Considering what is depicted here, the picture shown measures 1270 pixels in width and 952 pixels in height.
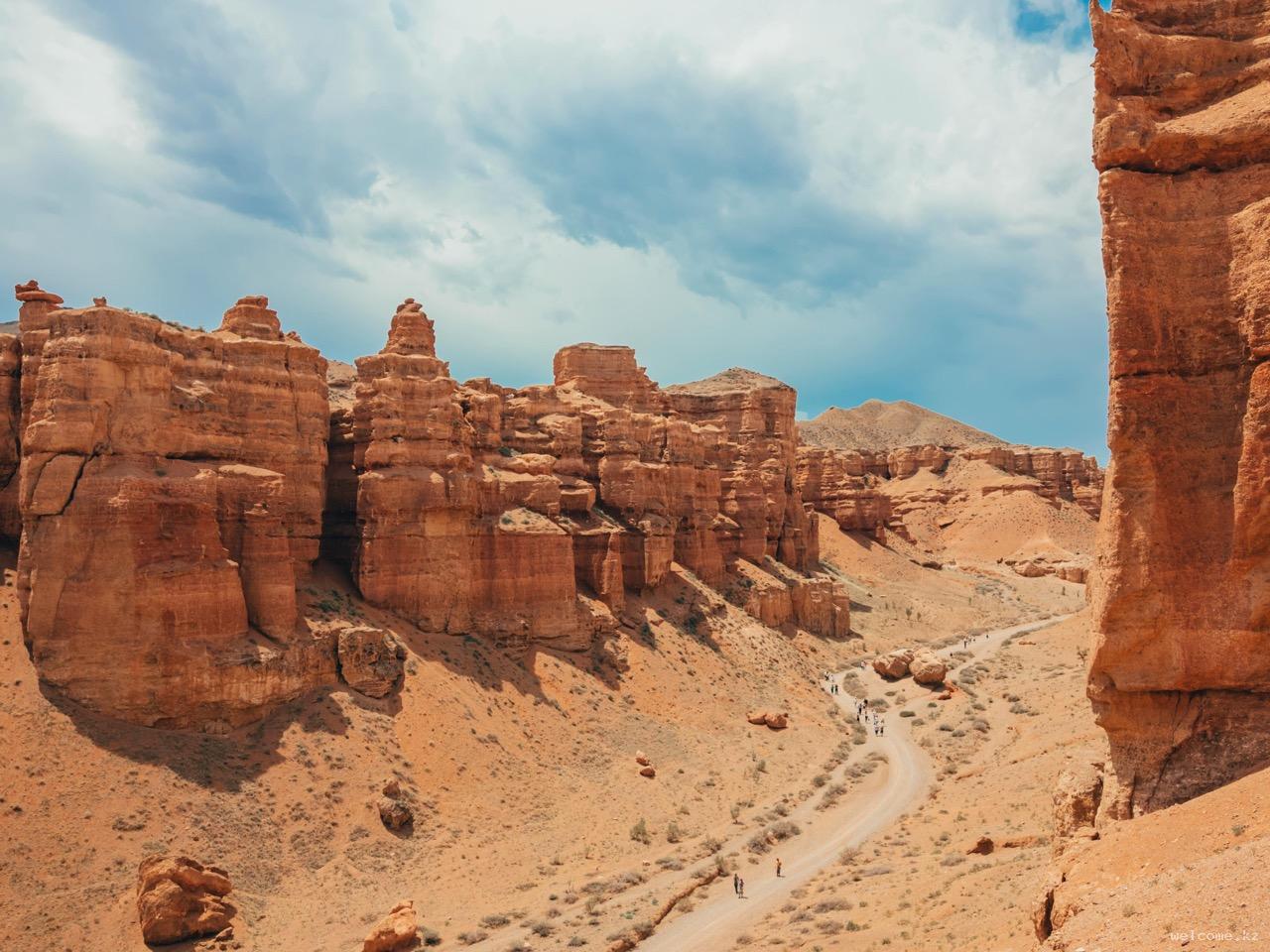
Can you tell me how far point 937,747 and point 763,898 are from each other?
58.3ft

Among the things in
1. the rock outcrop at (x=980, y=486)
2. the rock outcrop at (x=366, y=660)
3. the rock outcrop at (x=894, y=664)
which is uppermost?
the rock outcrop at (x=980, y=486)

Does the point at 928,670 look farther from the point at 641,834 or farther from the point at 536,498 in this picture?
the point at 641,834

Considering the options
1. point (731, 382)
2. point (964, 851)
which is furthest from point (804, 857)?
point (731, 382)

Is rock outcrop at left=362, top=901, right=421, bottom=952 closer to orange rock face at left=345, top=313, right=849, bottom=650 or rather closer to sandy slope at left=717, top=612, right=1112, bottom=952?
sandy slope at left=717, top=612, right=1112, bottom=952

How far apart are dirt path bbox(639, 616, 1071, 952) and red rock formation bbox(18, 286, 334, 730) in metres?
15.2

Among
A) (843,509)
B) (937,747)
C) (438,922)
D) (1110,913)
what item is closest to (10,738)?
(438,922)

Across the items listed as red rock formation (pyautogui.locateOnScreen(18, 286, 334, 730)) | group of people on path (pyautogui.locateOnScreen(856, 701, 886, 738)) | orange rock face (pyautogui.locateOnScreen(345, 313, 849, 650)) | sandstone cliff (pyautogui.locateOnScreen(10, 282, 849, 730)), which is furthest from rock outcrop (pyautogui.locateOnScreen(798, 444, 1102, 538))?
red rock formation (pyautogui.locateOnScreen(18, 286, 334, 730))

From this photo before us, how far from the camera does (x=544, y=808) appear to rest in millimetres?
33188

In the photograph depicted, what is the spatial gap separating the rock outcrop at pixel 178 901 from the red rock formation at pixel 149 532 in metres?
5.33

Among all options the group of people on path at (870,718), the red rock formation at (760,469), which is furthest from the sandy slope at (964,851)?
the red rock formation at (760,469)

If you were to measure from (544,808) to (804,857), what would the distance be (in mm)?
9266

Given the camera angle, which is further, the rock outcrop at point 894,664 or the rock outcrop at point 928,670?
the rock outcrop at point 894,664

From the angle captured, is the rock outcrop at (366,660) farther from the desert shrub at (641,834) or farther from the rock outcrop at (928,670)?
the rock outcrop at (928,670)

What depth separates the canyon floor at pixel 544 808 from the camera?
2333 cm
